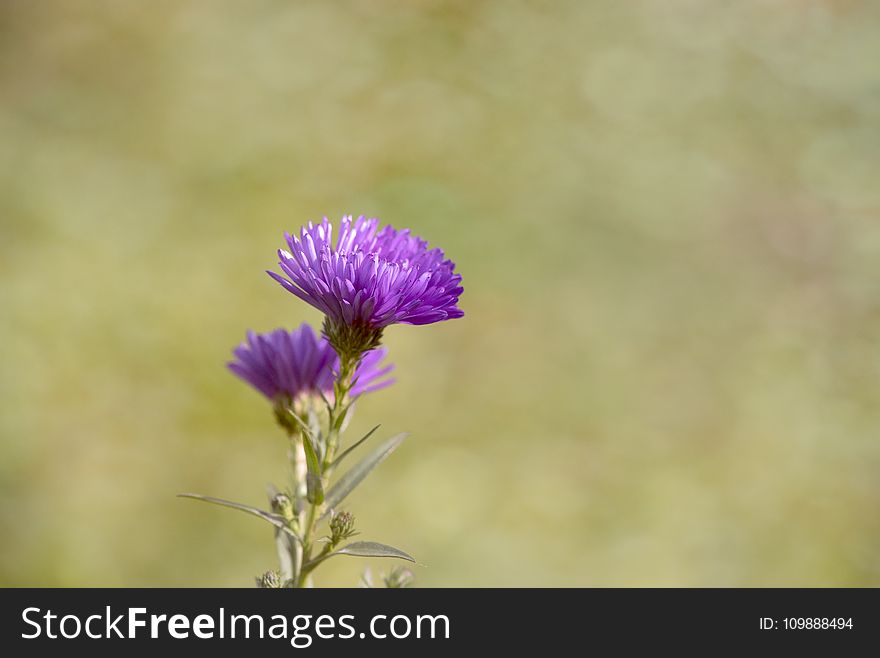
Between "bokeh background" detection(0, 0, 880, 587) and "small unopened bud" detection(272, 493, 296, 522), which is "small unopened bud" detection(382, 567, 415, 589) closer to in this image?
"small unopened bud" detection(272, 493, 296, 522)

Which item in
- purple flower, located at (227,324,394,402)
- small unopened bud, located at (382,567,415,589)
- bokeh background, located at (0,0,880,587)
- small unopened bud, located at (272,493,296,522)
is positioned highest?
bokeh background, located at (0,0,880,587)

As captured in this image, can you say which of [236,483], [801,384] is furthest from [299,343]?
[801,384]

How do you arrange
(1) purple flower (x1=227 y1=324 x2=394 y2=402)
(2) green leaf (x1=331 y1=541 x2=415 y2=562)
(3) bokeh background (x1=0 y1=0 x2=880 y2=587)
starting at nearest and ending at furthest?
(2) green leaf (x1=331 y1=541 x2=415 y2=562) → (1) purple flower (x1=227 y1=324 x2=394 y2=402) → (3) bokeh background (x1=0 y1=0 x2=880 y2=587)

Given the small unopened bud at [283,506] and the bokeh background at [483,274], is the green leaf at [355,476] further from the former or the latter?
the bokeh background at [483,274]

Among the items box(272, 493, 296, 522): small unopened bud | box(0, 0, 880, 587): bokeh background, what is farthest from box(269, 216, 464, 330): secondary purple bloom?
box(0, 0, 880, 587): bokeh background

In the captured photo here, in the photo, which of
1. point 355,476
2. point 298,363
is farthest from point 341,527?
point 298,363
